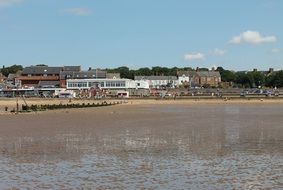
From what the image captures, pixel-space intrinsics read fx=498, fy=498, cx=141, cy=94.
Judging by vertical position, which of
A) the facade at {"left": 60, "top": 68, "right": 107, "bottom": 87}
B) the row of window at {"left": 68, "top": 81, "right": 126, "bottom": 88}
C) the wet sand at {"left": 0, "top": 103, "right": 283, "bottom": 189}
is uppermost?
the facade at {"left": 60, "top": 68, "right": 107, "bottom": 87}

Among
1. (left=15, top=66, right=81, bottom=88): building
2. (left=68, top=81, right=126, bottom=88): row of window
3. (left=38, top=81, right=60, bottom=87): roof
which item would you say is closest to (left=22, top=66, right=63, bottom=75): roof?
(left=15, top=66, right=81, bottom=88): building

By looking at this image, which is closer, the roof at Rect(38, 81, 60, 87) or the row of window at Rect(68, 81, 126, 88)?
the row of window at Rect(68, 81, 126, 88)

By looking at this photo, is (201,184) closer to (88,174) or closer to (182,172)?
(182,172)

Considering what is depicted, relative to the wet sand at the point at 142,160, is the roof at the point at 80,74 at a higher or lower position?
higher

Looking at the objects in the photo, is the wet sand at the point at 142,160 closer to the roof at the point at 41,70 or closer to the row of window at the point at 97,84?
the row of window at the point at 97,84

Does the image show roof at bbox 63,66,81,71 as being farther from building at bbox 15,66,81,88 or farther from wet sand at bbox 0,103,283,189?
wet sand at bbox 0,103,283,189

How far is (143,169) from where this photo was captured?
1761 cm

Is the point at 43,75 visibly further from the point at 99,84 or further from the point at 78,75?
the point at 99,84

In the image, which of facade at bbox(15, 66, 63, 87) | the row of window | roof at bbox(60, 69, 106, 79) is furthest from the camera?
facade at bbox(15, 66, 63, 87)

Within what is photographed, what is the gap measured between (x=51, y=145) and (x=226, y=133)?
11790 mm

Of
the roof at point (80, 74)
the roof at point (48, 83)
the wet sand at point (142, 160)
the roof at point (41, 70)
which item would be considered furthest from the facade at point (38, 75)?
the wet sand at point (142, 160)

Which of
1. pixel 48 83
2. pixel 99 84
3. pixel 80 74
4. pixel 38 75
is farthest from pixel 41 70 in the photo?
pixel 99 84

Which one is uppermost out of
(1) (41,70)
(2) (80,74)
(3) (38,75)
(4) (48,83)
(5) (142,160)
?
(1) (41,70)

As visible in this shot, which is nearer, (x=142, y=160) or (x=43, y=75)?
(x=142, y=160)
